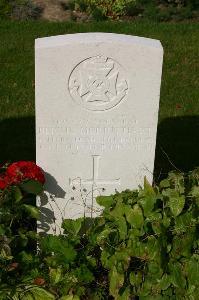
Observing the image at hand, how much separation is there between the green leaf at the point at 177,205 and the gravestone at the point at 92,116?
56 cm

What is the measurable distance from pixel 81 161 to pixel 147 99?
0.61 metres

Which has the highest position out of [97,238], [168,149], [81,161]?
[81,161]

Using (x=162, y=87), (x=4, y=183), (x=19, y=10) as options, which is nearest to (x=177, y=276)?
(x=4, y=183)

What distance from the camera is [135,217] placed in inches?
129

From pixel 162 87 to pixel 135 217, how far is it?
378 centimetres

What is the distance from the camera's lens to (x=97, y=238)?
11.1ft

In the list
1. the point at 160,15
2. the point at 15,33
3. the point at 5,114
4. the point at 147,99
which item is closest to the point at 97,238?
the point at 147,99

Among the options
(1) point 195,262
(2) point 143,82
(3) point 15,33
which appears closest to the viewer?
(1) point 195,262

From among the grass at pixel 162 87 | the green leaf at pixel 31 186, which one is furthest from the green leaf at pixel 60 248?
the grass at pixel 162 87

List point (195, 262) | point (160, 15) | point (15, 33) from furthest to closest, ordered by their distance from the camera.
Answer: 1. point (160, 15)
2. point (15, 33)
3. point (195, 262)

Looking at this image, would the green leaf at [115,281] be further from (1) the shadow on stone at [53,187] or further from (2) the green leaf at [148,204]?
(1) the shadow on stone at [53,187]

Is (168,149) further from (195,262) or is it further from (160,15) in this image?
(160,15)

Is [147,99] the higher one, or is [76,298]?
[147,99]

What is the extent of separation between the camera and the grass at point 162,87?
5.50 m
